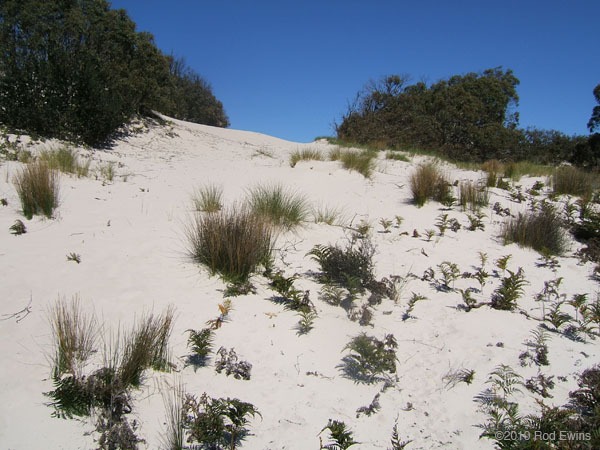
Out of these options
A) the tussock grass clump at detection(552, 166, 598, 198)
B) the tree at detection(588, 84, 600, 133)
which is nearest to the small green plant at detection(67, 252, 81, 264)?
the tussock grass clump at detection(552, 166, 598, 198)

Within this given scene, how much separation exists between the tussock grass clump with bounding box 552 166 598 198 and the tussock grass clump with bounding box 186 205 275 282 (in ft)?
21.9

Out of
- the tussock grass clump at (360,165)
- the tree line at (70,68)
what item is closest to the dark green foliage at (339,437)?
the tussock grass clump at (360,165)

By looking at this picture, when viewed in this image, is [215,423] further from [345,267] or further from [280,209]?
[280,209]

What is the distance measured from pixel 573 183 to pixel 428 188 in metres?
3.35

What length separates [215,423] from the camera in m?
1.99

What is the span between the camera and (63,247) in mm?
3869

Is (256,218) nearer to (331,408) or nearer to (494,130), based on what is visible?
(331,408)

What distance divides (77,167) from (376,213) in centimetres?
539

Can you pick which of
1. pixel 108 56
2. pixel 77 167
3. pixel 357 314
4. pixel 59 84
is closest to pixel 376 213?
pixel 357 314

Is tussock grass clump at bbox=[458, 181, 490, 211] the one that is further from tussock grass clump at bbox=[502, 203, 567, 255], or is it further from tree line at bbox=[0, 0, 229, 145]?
tree line at bbox=[0, 0, 229, 145]

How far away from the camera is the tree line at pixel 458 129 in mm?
15414

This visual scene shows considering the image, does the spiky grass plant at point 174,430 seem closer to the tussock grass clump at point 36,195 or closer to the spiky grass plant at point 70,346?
the spiky grass plant at point 70,346

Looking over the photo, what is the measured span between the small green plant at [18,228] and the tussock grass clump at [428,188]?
5.96 metres

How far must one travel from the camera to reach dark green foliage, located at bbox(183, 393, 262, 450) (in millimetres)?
1971
